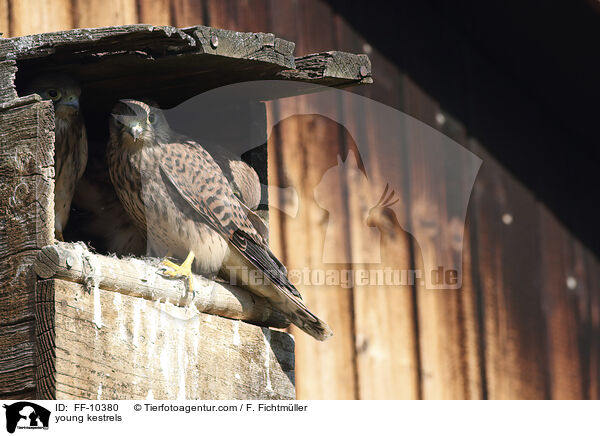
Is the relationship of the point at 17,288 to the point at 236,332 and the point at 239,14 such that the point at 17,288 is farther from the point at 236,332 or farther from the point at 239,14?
the point at 239,14

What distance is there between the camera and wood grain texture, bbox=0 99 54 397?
9.41ft

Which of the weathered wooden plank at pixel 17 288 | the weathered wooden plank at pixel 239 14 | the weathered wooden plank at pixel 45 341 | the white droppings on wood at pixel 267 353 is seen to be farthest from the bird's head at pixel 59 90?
the weathered wooden plank at pixel 239 14

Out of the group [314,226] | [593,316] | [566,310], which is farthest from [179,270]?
[593,316]

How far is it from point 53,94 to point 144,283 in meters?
0.60

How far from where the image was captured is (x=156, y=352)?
313 centimetres

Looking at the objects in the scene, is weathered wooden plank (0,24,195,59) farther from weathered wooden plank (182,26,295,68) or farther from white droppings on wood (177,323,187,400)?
white droppings on wood (177,323,187,400)

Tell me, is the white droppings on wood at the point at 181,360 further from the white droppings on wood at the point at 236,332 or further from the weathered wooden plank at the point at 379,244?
the weathered wooden plank at the point at 379,244

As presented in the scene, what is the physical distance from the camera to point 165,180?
3602 millimetres

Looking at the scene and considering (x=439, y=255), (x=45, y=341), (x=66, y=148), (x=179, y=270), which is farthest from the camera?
(x=439, y=255)

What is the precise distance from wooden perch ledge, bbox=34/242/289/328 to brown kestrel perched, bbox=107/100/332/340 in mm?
64

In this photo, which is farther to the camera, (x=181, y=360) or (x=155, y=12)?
(x=155, y=12)

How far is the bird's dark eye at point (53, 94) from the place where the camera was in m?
3.22

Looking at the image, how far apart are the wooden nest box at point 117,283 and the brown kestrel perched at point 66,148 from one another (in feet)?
0.23

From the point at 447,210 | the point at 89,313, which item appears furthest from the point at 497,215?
the point at 89,313
